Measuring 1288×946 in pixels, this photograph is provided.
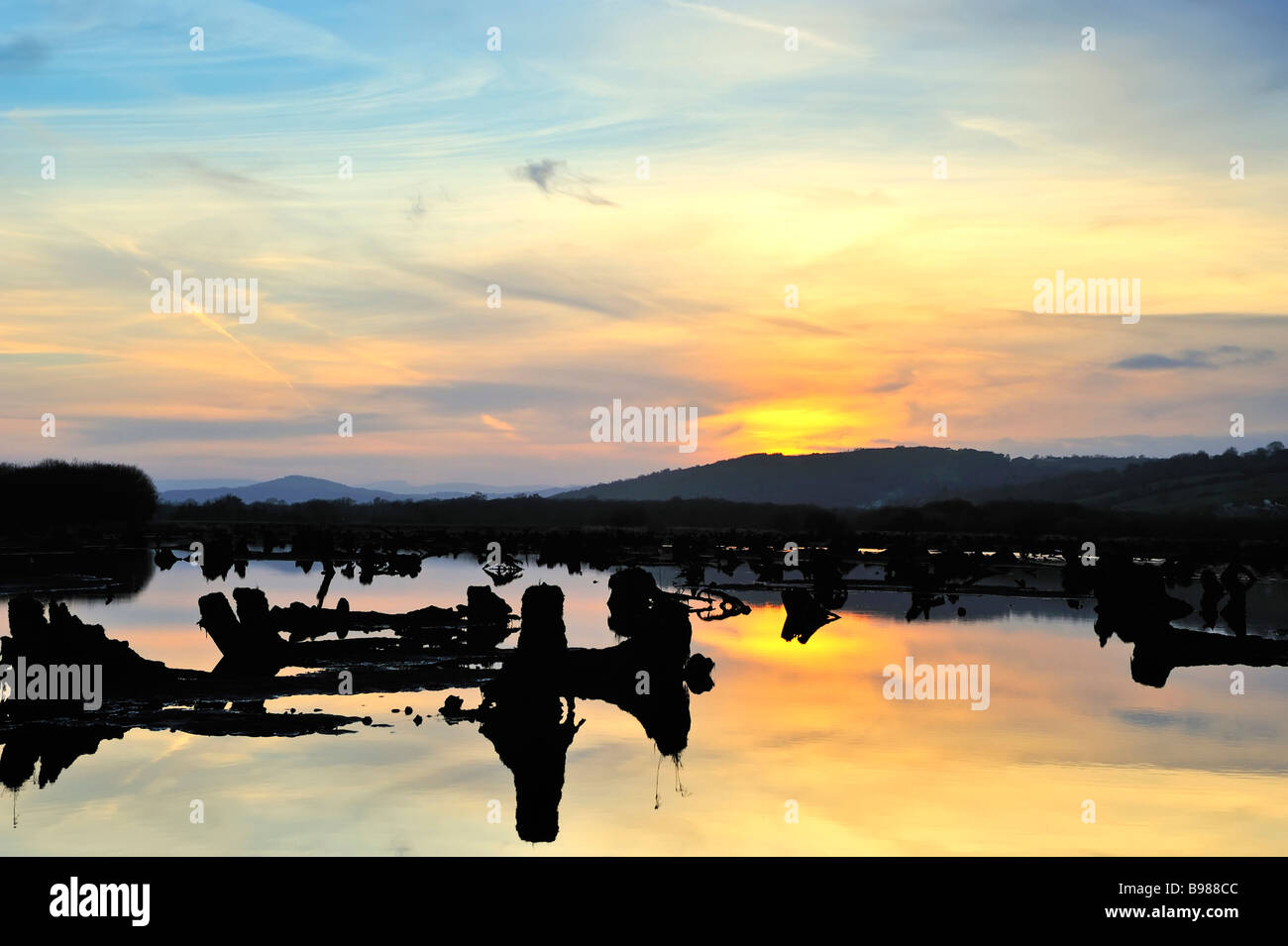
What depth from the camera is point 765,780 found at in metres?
24.3

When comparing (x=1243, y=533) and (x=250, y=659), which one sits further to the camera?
(x=1243, y=533)

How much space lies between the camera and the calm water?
63.2ft

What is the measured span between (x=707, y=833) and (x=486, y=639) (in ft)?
80.0

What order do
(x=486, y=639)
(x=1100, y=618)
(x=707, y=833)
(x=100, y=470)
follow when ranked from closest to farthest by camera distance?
(x=707, y=833) → (x=486, y=639) → (x=1100, y=618) → (x=100, y=470)

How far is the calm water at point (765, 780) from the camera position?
1925cm

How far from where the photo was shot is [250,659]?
35.8 m

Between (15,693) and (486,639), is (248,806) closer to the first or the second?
(15,693)
